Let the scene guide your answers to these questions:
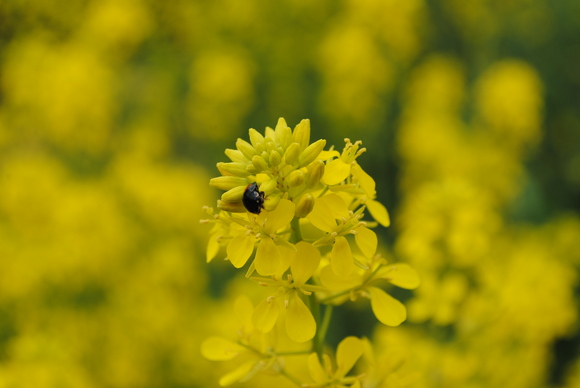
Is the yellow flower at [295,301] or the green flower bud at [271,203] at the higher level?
the green flower bud at [271,203]

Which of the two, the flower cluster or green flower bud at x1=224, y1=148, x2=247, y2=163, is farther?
green flower bud at x1=224, y1=148, x2=247, y2=163

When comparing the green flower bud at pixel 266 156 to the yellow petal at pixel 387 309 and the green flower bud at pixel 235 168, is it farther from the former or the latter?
the yellow petal at pixel 387 309

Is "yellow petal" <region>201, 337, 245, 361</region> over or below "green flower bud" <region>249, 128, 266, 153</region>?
below

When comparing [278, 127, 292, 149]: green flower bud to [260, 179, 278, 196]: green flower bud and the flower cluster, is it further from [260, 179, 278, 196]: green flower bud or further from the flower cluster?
[260, 179, 278, 196]: green flower bud

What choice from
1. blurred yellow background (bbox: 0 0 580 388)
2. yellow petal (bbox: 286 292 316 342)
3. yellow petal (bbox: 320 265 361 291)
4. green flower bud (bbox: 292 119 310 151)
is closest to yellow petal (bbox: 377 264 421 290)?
yellow petal (bbox: 320 265 361 291)

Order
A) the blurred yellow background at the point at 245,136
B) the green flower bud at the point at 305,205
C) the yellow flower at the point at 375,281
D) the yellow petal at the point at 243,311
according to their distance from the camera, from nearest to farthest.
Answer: the green flower bud at the point at 305,205
the yellow flower at the point at 375,281
the yellow petal at the point at 243,311
the blurred yellow background at the point at 245,136

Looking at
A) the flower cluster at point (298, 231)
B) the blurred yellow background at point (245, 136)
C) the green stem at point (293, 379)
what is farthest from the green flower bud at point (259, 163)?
the blurred yellow background at point (245, 136)

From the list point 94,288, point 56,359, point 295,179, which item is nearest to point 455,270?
point 295,179

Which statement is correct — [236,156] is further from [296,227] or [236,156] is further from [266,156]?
[296,227]
